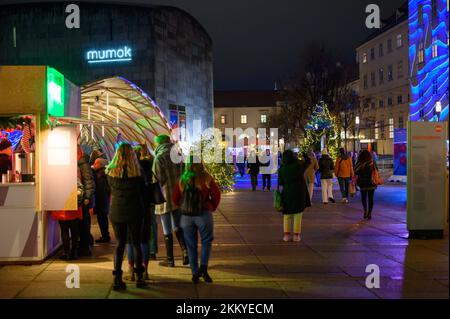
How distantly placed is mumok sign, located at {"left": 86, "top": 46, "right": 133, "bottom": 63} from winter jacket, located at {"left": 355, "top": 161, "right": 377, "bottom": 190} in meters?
36.3

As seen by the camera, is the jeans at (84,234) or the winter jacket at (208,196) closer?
the winter jacket at (208,196)

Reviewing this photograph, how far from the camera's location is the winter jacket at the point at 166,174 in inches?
331

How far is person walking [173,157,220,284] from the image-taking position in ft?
24.2

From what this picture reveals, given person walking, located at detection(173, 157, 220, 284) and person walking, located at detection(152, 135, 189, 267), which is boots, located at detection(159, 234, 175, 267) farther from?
person walking, located at detection(173, 157, 220, 284)

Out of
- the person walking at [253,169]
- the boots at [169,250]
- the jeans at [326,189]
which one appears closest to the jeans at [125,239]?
the boots at [169,250]

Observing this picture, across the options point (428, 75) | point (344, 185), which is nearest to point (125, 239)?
point (344, 185)

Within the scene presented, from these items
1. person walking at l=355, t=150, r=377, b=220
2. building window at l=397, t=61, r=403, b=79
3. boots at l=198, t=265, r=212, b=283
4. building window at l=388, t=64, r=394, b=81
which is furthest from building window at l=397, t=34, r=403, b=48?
boots at l=198, t=265, r=212, b=283

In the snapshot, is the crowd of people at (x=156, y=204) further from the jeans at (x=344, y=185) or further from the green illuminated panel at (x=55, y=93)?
the jeans at (x=344, y=185)

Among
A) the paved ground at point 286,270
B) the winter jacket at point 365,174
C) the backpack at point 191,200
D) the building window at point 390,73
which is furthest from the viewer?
the building window at point 390,73

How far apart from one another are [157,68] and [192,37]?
8520mm

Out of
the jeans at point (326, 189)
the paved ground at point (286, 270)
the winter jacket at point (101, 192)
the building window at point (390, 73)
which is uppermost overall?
the building window at point (390, 73)

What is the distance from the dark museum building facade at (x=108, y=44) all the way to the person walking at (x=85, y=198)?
37504 millimetres

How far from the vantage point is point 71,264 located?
28.6 feet
